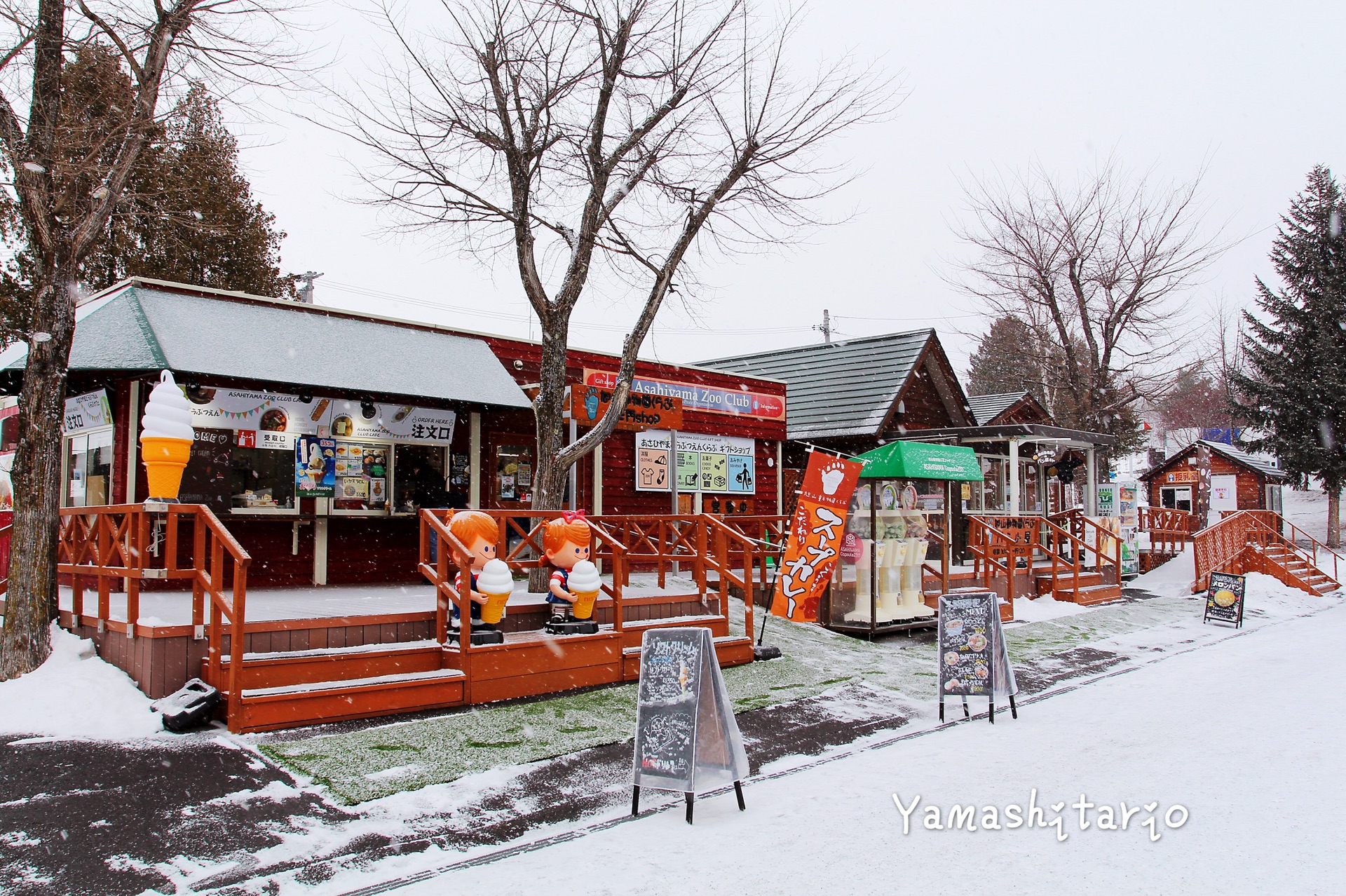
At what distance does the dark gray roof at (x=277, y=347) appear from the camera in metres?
9.40

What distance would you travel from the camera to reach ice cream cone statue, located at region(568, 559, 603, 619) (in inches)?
333

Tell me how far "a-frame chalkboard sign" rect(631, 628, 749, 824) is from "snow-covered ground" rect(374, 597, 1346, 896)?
0.84ft

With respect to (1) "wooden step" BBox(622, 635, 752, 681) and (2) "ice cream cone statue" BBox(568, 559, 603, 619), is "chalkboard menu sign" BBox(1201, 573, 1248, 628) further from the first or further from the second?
(2) "ice cream cone statue" BBox(568, 559, 603, 619)

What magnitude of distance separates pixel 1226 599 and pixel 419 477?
13261 millimetres

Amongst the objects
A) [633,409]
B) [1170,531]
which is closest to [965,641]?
[633,409]

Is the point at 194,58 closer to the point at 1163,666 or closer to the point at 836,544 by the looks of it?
the point at 836,544

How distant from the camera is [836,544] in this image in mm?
9914

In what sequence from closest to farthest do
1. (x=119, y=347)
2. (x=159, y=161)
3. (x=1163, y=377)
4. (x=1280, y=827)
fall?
(x=1280, y=827)
(x=119, y=347)
(x=159, y=161)
(x=1163, y=377)

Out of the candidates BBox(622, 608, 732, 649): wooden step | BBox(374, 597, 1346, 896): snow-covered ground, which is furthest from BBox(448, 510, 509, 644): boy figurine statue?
BBox(374, 597, 1346, 896): snow-covered ground

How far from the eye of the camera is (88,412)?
10.5 meters

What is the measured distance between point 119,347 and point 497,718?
5965 mm

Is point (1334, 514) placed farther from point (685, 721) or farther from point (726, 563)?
point (685, 721)

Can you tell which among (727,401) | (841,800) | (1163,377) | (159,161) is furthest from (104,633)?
(1163,377)

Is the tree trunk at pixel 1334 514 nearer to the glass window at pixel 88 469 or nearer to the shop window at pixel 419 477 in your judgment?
the shop window at pixel 419 477
